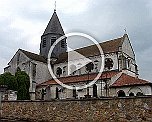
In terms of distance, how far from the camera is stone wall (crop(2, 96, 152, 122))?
14.1m

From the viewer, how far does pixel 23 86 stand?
116ft

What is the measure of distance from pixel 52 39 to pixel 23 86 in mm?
12418

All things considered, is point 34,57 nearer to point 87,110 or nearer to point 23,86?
point 23,86

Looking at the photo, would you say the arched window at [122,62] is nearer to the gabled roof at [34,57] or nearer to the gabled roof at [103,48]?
the gabled roof at [103,48]

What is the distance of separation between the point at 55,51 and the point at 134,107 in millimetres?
31046

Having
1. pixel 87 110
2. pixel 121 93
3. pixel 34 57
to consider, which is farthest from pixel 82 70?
pixel 87 110

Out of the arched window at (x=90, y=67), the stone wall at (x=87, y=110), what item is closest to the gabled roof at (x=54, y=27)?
the arched window at (x=90, y=67)

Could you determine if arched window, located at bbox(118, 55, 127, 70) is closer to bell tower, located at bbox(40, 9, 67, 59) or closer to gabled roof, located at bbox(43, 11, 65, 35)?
bell tower, located at bbox(40, 9, 67, 59)

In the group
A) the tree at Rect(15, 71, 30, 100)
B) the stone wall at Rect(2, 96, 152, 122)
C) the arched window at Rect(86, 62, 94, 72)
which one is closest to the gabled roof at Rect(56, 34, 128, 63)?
the arched window at Rect(86, 62, 94, 72)

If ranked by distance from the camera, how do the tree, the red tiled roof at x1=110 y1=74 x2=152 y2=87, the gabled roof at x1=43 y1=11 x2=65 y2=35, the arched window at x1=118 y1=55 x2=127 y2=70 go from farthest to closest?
the gabled roof at x1=43 y1=11 x2=65 y2=35
the tree
the arched window at x1=118 y1=55 x2=127 y2=70
the red tiled roof at x1=110 y1=74 x2=152 y2=87

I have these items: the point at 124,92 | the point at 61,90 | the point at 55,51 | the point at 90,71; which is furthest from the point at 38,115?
the point at 55,51

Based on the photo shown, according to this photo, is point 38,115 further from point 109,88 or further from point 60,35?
point 60,35

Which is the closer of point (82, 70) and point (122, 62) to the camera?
point (122, 62)

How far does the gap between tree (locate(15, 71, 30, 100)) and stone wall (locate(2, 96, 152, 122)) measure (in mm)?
14028
